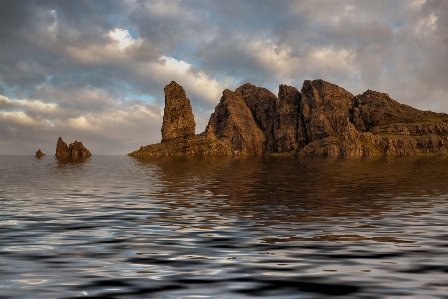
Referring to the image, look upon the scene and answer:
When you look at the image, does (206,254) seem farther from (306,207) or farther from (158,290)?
(306,207)

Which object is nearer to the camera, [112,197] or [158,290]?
[158,290]

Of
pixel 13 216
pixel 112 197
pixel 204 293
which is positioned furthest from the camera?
pixel 112 197

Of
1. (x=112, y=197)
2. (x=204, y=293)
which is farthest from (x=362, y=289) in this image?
A: (x=112, y=197)

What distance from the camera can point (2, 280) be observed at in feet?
45.8

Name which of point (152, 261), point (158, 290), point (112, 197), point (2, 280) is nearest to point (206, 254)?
point (152, 261)

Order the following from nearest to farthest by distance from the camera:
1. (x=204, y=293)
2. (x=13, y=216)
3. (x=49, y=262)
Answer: (x=204, y=293)
(x=49, y=262)
(x=13, y=216)

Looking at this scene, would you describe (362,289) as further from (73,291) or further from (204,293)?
(73,291)

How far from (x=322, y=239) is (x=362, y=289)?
25.2ft

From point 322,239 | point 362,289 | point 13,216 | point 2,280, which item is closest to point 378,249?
point 322,239

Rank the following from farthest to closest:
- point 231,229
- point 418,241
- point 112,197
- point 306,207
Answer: point 112,197 → point 306,207 → point 231,229 → point 418,241

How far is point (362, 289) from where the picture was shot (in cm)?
1300

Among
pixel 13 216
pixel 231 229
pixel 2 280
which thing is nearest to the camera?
pixel 2 280

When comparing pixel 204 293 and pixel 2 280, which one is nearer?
pixel 204 293

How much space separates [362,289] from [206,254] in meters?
7.05
